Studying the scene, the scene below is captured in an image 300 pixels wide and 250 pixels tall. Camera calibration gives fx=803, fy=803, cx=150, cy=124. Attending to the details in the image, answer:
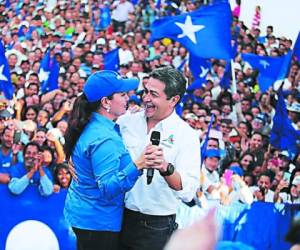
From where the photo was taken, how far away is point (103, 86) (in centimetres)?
400

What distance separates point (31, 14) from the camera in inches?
769

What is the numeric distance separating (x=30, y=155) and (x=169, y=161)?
3.21 meters

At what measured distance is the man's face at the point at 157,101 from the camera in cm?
411

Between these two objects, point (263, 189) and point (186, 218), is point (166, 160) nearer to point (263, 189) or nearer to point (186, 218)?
point (186, 218)

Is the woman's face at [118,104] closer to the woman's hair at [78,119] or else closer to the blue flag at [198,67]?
the woman's hair at [78,119]

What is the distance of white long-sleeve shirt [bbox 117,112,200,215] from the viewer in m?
4.04

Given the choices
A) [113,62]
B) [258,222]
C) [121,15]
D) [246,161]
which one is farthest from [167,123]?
[121,15]

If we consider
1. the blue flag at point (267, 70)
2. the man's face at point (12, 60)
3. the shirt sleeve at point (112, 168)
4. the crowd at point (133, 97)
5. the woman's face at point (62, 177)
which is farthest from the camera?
the man's face at point (12, 60)

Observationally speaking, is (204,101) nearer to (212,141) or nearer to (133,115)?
(212,141)

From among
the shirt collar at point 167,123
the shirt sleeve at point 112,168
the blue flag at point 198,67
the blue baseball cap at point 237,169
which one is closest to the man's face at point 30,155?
the blue baseball cap at point 237,169

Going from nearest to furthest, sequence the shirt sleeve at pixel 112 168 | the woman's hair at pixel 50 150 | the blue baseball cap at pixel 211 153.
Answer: the shirt sleeve at pixel 112 168 < the woman's hair at pixel 50 150 < the blue baseball cap at pixel 211 153

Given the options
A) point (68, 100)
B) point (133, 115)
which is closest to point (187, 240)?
point (133, 115)

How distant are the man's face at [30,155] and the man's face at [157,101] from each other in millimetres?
2977

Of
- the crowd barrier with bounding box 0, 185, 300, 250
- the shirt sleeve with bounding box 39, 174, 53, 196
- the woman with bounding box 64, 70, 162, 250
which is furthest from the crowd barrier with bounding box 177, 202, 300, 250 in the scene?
the woman with bounding box 64, 70, 162, 250
